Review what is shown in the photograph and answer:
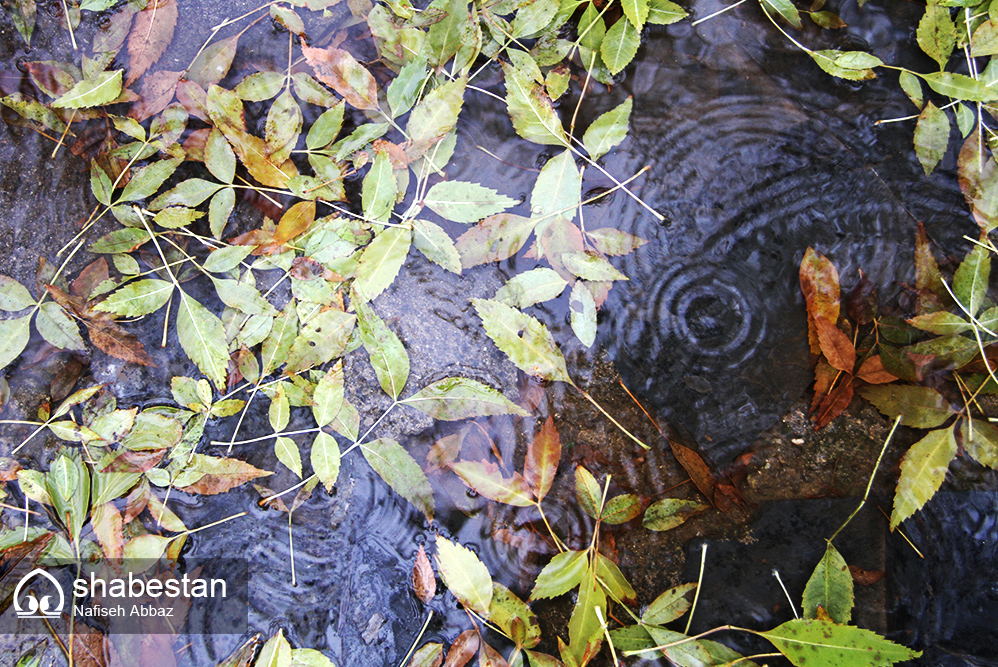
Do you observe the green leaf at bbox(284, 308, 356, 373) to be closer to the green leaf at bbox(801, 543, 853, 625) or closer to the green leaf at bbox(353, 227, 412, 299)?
the green leaf at bbox(353, 227, 412, 299)

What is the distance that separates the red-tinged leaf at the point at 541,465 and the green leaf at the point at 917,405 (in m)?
0.79

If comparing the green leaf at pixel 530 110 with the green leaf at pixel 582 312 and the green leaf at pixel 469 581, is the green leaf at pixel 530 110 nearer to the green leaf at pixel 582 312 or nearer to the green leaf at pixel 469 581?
the green leaf at pixel 582 312

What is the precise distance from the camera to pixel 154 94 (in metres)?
1.32

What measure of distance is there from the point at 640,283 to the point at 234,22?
122cm

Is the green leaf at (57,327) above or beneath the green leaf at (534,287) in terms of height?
beneath

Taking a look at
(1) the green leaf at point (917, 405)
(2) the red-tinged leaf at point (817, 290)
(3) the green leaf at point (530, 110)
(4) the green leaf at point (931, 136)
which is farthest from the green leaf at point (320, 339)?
(4) the green leaf at point (931, 136)

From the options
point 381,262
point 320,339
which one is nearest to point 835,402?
point 381,262

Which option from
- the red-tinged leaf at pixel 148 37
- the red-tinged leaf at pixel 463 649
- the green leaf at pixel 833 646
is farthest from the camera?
the red-tinged leaf at pixel 148 37

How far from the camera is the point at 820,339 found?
1229 millimetres

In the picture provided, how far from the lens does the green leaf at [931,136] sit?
1266 mm

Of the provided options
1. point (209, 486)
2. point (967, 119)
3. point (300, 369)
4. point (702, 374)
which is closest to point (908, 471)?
point (702, 374)

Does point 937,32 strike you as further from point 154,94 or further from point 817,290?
point 154,94

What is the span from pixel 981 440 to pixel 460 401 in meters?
1.21

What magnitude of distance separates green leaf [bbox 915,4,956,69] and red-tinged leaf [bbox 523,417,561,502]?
4.29ft
